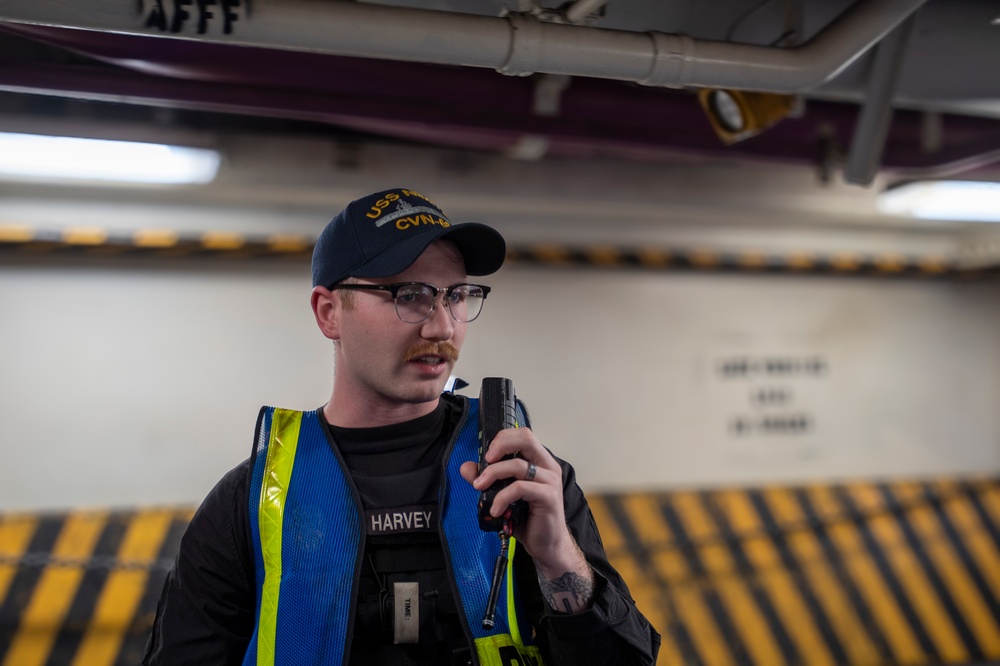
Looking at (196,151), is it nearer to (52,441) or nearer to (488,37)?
(52,441)

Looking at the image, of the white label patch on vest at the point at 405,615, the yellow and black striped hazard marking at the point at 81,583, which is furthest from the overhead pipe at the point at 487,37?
the yellow and black striped hazard marking at the point at 81,583

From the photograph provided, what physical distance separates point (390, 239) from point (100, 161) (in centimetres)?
283

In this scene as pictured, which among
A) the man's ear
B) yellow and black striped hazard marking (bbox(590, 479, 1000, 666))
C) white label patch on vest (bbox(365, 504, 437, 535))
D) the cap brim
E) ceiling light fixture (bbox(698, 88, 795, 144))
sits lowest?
yellow and black striped hazard marking (bbox(590, 479, 1000, 666))

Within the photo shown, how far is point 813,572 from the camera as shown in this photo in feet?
17.2

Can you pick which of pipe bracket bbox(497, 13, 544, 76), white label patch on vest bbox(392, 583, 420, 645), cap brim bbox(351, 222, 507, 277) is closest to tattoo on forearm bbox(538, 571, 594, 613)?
white label patch on vest bbox(392, 583, 420, 645)

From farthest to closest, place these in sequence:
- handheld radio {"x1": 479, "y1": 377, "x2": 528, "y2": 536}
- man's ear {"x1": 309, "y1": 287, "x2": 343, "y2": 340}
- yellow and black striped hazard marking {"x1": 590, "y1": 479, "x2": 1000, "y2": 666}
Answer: yellow and black striped hazard marking {"x1": 590, "y1": 479, "x2": 1000, "y2": 666} < man's ear {"x1": 309, "y1": 287, "x2": 343, "y2": 340} < handheld radio {"x1": 479, "y1": 377, "x2": 528, "y2": 536}

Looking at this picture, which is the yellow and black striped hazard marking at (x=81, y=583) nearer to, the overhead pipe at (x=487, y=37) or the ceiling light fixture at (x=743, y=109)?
the overhead pipe at (x=487, y=37)

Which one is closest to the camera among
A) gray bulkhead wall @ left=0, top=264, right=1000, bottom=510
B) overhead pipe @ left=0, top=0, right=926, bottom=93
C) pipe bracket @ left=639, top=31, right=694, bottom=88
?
overhead pipe @ left=0, top=0, right=926, bottom=93

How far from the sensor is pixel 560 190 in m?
5.03

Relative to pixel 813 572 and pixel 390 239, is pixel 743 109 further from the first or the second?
pixel 813 572

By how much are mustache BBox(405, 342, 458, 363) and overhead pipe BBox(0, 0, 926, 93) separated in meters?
0.83

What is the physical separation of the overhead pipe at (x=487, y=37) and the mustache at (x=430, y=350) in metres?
0.83

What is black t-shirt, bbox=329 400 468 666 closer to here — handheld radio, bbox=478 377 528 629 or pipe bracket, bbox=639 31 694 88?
handheld radio, bbox=478 377 528 629

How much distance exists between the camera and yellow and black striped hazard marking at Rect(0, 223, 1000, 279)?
14.3 feet
